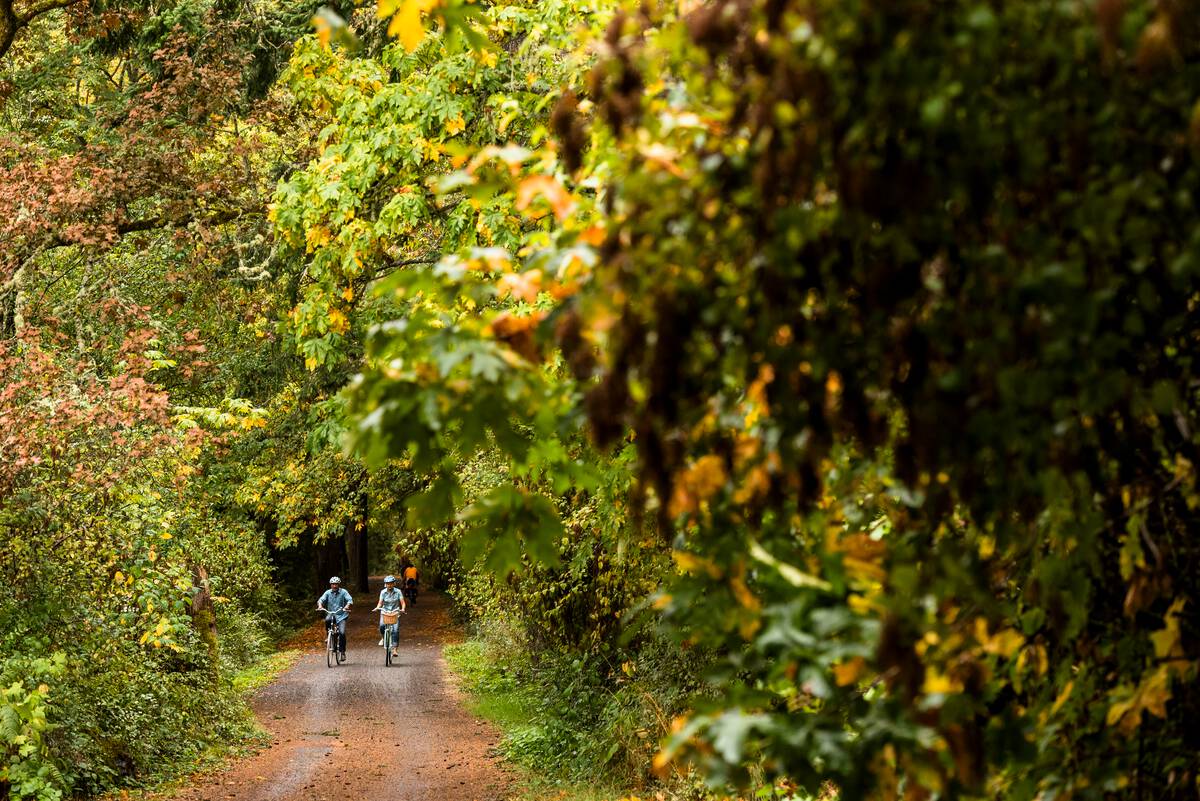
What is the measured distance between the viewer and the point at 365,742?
1666 centimetres

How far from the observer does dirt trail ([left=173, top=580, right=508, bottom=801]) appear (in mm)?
13602

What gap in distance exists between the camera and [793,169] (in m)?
2.32

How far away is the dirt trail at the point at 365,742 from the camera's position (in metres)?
13.6

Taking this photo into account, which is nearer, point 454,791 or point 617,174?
point 617,174

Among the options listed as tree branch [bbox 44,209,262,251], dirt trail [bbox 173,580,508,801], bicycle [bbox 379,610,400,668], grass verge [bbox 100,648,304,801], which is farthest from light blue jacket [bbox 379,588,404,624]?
tree branch [bbox 44,209,262,251]

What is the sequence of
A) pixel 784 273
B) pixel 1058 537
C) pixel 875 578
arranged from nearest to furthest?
pixel 784 273
pixel 875 578
pixel 1058 537

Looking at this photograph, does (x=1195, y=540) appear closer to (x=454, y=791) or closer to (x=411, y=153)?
(x=411, y=153)

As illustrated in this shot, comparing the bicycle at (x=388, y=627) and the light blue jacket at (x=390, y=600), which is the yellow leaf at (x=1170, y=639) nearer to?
the light blue jacket at (x=390, y=600)

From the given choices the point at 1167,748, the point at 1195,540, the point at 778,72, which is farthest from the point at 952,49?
the point at 1167,748

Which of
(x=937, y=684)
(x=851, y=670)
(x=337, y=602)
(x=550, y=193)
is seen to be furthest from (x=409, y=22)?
(x=337, y=602)

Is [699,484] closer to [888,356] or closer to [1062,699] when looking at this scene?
[888,356]

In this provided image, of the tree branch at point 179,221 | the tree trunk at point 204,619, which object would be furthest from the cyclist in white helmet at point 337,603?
the tree branch at point 179,221

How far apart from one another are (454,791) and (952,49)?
40.9ft

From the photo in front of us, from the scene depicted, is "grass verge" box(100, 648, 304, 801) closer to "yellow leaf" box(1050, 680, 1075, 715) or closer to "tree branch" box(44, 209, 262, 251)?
"tree branch" box(44, 209, 262, 251)
